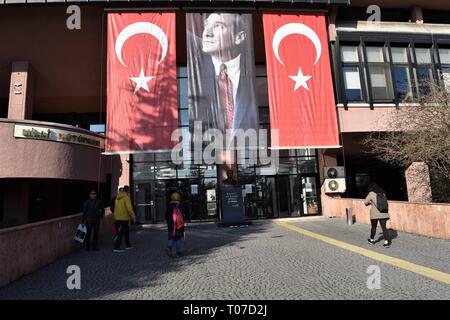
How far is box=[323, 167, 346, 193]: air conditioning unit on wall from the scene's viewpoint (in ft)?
64.0

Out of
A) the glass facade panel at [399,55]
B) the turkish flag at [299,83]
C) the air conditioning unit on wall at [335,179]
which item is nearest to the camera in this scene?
the turkish flag at [299,83]

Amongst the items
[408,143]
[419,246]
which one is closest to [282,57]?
[408,143]

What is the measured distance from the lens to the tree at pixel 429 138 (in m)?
12.8

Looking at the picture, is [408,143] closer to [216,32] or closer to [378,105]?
[378,105]

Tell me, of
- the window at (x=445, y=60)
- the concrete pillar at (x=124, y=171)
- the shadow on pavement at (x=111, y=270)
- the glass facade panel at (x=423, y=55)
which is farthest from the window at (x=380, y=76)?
the concrete pillar at (x=124, y=171)

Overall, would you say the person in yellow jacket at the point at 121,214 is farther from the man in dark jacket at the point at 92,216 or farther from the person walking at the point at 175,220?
the person walking at the point at 175,220

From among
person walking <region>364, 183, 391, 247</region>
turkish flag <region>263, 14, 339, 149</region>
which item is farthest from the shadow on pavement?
turkish flag <region>263, 14, 339, 149</region>

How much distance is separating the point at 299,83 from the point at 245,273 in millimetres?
12010

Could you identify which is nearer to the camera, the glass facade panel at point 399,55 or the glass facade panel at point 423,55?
the glass facade panel at point 399,55

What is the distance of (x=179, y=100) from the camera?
2077 cm

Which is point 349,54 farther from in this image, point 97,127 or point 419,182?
point 97,127

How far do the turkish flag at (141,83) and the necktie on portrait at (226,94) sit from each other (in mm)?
2041
